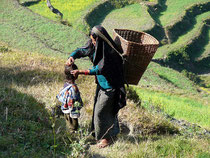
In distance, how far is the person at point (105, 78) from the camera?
3.88 meters

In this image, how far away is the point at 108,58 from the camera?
3918 mm

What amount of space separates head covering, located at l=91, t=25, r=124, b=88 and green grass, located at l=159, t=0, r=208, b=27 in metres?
46.7

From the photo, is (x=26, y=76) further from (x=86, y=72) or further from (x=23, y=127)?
(x=86, y=72)

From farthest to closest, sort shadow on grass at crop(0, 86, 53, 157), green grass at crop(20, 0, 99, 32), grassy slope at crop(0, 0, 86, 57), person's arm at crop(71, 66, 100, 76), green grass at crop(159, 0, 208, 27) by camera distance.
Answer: green grass at crop(159, 0, 208, 27) → green grass at crop(20, 0, 99, 32) → grassy slope at crop(0, 0, 86, 57) → person's arm at crop(71, 66, 100, 76) → shadow on grass at crop(0, 86, 53, 157)

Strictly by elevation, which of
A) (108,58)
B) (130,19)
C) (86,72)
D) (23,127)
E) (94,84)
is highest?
(130,19)

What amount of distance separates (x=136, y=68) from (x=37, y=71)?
404 cm

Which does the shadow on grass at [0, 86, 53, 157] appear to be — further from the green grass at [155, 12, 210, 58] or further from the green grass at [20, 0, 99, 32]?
the green grass at [155, 12, 210, 58]

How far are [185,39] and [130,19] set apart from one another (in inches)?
397

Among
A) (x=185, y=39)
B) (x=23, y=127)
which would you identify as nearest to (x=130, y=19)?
(x=185, y=39)

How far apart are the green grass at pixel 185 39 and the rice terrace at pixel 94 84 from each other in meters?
0.17

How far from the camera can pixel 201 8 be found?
56938mm

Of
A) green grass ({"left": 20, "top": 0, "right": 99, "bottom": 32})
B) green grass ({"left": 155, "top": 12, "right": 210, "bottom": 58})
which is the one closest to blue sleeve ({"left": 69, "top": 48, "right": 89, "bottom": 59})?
green grass ({"left": 20, "top": 0, "right": 99, "bottom": 32})

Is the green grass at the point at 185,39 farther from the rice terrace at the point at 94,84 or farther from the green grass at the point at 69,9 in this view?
the green grass at the point at 69,9

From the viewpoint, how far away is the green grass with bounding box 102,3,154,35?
42.9 metres
